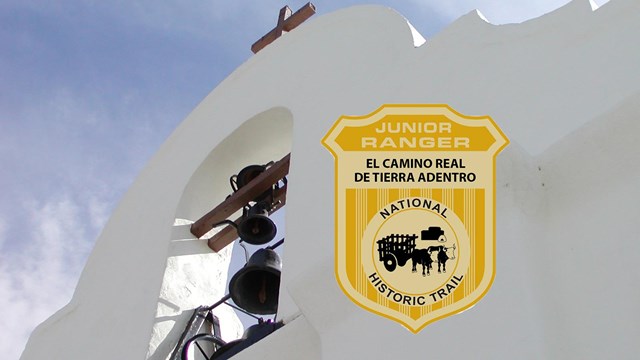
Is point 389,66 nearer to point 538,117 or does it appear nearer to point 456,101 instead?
point 456,101

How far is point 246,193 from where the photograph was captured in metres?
5.46

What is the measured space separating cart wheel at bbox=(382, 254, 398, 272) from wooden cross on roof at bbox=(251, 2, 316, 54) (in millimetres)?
3677

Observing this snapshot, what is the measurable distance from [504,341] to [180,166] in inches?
127

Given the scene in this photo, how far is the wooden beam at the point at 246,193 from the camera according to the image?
5.42 m

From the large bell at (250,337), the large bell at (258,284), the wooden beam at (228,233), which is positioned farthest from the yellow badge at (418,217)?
the wooden beam at (228,233)

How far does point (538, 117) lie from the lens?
383cm

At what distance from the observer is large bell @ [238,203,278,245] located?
5.29 m

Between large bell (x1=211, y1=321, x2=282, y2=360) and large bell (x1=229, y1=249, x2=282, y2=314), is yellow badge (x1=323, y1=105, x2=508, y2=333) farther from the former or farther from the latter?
large bell (x1=229, y1=249, x2=282, y2=314)

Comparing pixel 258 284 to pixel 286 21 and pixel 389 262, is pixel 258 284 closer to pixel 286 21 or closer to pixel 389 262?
pixel 389 262

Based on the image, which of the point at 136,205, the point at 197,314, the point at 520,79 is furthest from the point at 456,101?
the point at 136,205

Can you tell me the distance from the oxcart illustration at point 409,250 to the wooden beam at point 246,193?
205 cm

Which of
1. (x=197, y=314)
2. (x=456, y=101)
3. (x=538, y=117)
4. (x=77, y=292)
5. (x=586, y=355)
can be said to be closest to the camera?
(x=586, y=355)

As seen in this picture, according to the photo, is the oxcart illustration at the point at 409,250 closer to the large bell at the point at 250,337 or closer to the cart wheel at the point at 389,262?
the cart wheel at the point at 389,262

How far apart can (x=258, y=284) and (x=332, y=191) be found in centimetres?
96
